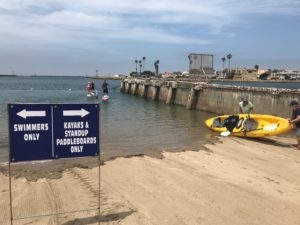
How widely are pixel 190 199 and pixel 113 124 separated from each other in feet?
51.8

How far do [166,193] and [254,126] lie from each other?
9440 millimetres

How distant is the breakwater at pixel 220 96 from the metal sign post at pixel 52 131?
16870 millimetres

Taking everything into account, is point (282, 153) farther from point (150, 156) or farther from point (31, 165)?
point (31, 165)

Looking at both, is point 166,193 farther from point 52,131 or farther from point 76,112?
point 52,131

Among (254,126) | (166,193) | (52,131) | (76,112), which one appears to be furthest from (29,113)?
(254,126)

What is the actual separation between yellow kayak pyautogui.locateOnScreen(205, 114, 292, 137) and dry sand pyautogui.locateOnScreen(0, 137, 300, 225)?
4303 mm

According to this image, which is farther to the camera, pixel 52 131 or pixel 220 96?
pixel 220 96

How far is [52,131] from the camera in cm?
597

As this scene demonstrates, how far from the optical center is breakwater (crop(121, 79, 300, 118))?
72.7ft

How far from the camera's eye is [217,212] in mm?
6785

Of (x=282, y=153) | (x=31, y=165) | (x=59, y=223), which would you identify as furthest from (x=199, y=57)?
(x=59, y=223)

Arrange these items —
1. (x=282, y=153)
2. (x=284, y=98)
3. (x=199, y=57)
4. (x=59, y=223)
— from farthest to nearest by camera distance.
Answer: (x=199, y=57) → (x=284, y=98) → (x=282, y=153) → (x=59, y=223)

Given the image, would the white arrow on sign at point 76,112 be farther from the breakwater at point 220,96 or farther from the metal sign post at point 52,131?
the breakwater at point 220,96

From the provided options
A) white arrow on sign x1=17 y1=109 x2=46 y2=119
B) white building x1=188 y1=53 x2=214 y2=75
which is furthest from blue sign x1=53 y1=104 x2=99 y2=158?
white building x1=188 y1=53 x2=214 y2=75
